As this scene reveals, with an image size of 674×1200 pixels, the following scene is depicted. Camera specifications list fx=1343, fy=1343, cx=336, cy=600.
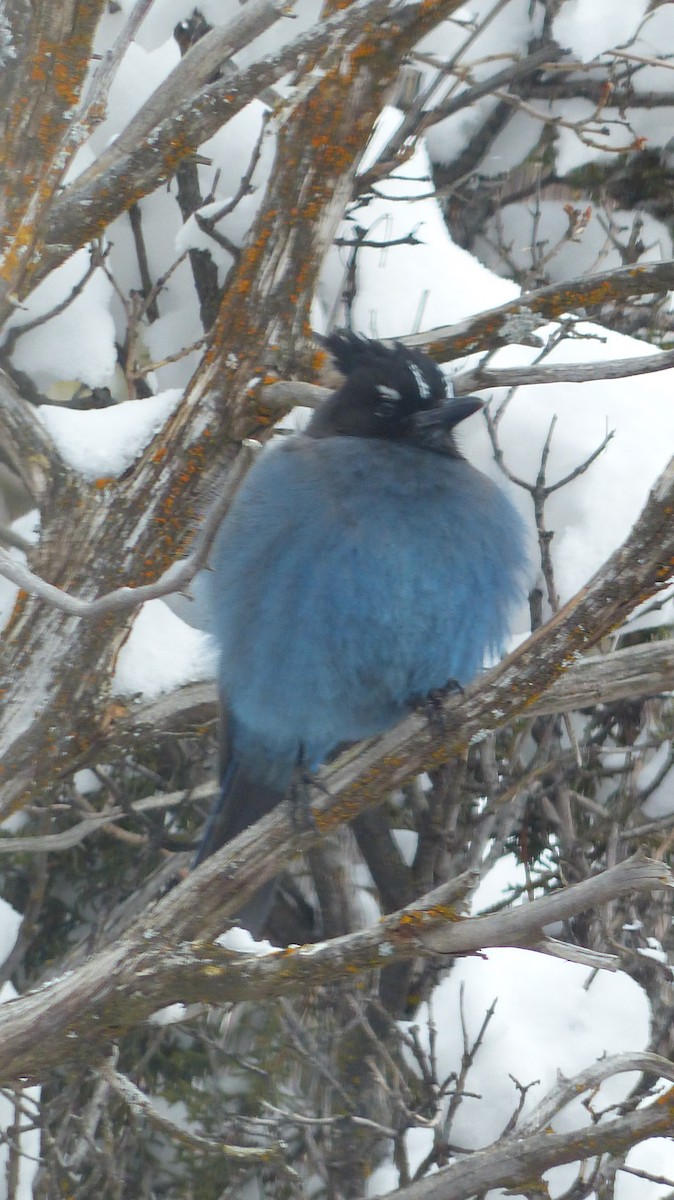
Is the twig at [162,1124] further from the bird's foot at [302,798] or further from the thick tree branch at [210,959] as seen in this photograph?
the bird's foot at [302,798]

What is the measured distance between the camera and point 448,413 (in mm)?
3395

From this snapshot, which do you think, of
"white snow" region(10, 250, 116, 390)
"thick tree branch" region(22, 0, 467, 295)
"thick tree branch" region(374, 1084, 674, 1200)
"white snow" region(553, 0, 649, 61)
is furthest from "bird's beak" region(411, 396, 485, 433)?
"white snow" region(553, 0, 649, 61)

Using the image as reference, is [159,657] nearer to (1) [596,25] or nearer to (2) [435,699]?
(2) [435,699]

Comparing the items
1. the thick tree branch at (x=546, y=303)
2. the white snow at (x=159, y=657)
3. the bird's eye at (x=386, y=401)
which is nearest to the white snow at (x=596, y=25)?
the thick tree branch at (x=546, y=303)

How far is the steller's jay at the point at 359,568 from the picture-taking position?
315 centimetres

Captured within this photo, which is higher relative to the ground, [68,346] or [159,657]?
[68,346]

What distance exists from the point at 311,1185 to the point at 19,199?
9.77 ft

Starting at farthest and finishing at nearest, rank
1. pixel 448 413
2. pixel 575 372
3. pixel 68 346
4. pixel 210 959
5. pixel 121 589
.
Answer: pixel 68 346 < pixel 448 413 < pixel 575 372 < pixel 210 959 < pixel 121 589

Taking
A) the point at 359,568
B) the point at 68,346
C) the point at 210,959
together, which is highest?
the point at 68,346

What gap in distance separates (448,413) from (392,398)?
0.60 feet

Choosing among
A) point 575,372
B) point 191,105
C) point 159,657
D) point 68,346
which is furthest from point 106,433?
point 575,372

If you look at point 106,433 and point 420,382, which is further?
point 106,433

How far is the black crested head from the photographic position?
11.4ft

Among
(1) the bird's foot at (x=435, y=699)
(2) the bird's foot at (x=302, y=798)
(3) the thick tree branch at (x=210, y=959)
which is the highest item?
(1) the bird's foot at (x=435, y=699)
